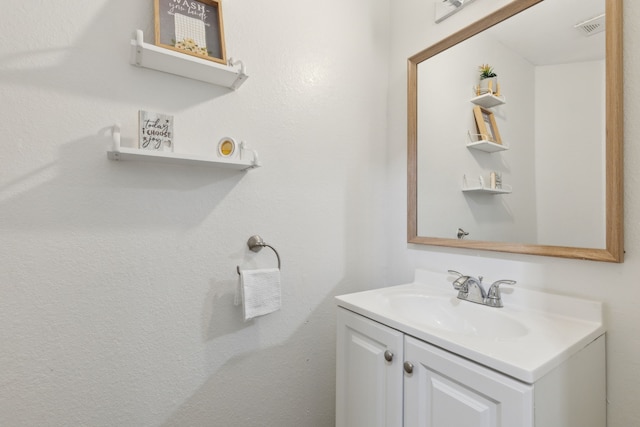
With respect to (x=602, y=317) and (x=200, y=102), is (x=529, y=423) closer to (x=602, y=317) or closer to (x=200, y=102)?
(x=602, y=317)

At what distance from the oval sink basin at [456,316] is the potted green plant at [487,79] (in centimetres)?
85

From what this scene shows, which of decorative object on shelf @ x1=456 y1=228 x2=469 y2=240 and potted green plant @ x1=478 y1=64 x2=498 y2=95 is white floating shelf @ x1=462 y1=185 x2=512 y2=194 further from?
potted green plant @ x1=478 y1=64 x2=498 y2=95

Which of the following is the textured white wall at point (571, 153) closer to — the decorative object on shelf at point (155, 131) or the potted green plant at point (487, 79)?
the potted green plant at point (487, 79)

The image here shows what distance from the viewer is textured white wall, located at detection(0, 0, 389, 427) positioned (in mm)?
864

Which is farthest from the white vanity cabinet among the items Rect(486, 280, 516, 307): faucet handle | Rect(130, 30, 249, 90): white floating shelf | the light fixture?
the light fixture

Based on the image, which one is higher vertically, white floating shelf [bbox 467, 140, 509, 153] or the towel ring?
white floating shelf [bbox 467, 140, 509, 153]

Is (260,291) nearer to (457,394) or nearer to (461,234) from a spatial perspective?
(457,394)

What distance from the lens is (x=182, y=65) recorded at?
1.01 meters

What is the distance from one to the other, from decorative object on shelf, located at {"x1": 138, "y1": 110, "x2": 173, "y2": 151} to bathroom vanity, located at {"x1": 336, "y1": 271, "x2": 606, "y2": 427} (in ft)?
2.77

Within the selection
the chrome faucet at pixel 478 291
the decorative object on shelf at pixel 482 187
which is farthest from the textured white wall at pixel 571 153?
the chrome faucet at pixel 478 291


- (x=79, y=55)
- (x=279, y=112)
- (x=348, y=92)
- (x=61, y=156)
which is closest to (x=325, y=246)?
(x=279, y=112)

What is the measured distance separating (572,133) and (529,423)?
0.87 meters

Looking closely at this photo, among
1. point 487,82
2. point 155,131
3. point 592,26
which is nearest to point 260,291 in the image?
point 155,131

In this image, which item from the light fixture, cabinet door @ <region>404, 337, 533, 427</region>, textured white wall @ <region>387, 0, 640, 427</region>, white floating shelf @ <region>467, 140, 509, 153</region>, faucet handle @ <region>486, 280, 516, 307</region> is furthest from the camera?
the light fixture
